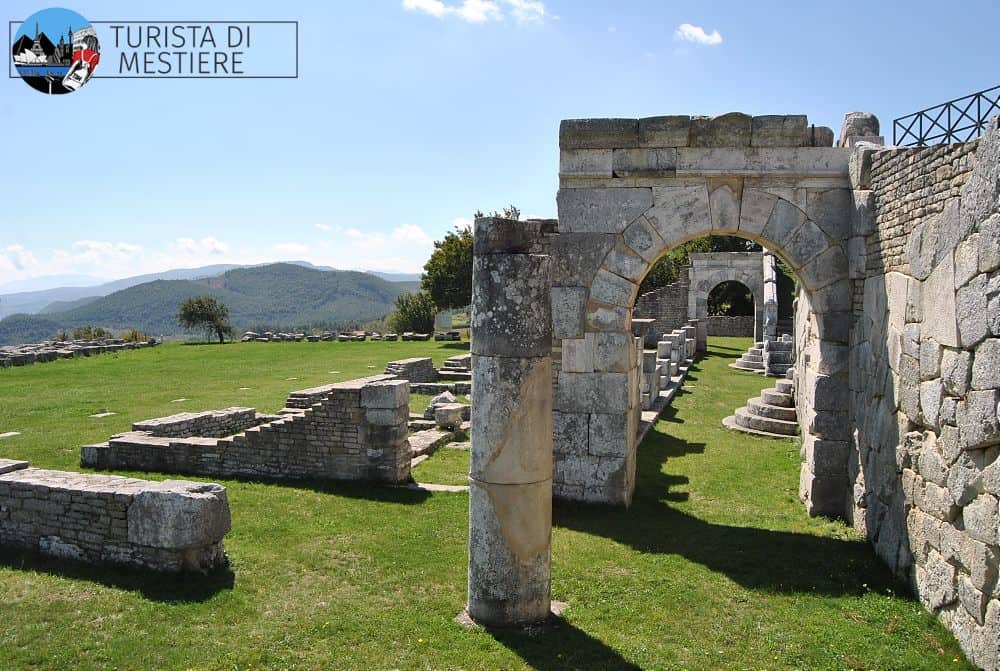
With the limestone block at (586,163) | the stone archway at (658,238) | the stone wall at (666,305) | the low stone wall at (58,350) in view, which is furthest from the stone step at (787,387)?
the low stone wall at (58,350)

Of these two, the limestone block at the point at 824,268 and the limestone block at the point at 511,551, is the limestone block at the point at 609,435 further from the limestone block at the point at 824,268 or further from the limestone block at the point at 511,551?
the limestone block at the point at 511,551

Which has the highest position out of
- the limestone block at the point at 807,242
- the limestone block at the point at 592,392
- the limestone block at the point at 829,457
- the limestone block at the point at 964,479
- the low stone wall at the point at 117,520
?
the limestone block at the point at 807,242

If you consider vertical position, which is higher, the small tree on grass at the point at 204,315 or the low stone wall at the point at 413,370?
the small tree on grass at the point at 204,315

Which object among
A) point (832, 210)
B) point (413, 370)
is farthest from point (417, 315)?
point (832, 210)

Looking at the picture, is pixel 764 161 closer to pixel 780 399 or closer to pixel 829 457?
pixel 829 457

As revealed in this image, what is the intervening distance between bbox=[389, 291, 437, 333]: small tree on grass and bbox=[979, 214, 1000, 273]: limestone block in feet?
125

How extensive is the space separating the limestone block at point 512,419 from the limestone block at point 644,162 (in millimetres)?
4079

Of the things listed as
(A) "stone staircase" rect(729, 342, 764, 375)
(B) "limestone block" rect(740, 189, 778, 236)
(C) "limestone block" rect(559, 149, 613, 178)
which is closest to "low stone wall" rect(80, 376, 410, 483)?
(C) "limestone block" rect(559, 149, 613, 178)

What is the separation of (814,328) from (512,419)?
571 centimetres

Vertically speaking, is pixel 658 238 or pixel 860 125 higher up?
pixel 860 125

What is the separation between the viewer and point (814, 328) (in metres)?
9.76

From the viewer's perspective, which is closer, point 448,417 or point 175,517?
point 175,517

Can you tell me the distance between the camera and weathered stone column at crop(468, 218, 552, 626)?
20.2 feet

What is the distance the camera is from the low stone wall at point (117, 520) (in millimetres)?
7199
